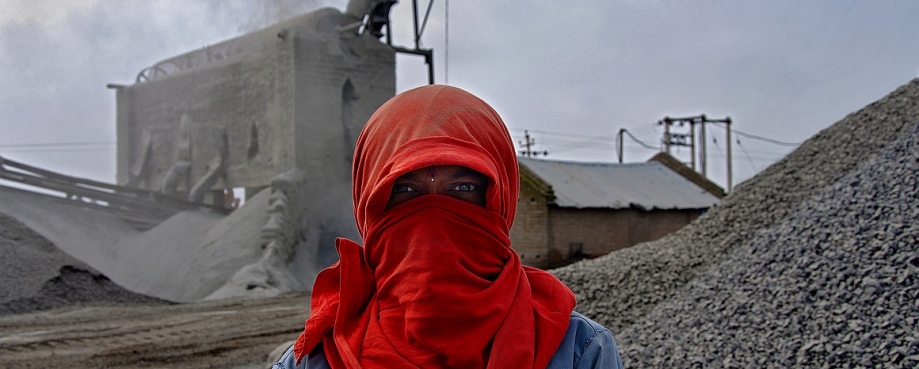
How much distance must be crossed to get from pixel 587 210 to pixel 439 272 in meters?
15.8

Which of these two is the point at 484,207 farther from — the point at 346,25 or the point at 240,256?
the point at 346,25

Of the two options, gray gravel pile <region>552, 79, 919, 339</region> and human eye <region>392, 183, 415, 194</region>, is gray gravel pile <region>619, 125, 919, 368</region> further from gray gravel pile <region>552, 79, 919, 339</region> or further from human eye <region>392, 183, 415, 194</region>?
human eye <region>392, 183, 415, 194</region>

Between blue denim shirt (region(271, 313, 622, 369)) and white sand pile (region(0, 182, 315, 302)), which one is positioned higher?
blue denim shirt (region(271, 313, 622, 369))

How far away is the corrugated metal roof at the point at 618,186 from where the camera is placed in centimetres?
1758

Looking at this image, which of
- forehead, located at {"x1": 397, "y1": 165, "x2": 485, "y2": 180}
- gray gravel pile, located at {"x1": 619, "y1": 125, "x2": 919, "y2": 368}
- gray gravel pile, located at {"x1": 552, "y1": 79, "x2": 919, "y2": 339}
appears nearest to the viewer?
forehead, located at {"x1": 397, "y1": 165, "x2": 485, "y2": 180}

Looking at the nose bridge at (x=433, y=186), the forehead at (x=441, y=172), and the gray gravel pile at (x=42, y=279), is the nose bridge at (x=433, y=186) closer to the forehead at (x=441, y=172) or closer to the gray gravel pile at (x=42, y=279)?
the forehead at (x=441, y=172)

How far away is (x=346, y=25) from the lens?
668 inches

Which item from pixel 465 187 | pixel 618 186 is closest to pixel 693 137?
pixel 618 186

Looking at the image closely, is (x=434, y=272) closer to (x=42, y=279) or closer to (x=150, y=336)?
(x=150, y=336)

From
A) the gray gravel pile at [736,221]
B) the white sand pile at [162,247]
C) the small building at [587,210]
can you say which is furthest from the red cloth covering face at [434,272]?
the small building at [587,210]

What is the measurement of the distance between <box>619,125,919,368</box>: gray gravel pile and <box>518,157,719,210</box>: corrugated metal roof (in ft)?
31.8

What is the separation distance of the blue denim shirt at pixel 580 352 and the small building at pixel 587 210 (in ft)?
47.3

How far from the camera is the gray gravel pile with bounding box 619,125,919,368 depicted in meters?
4.54

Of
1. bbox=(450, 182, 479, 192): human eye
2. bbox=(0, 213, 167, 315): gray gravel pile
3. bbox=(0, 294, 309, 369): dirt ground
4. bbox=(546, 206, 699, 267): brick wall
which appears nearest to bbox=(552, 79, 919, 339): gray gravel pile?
bbox=(0, 294, 309, 369): dirt ground
